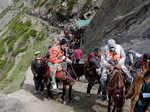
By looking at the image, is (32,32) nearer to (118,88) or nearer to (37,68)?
(37,68)

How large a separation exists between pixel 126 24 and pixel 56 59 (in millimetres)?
6688

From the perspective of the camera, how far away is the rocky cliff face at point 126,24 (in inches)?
441

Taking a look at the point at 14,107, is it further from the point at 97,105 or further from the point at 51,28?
the point at 51,28

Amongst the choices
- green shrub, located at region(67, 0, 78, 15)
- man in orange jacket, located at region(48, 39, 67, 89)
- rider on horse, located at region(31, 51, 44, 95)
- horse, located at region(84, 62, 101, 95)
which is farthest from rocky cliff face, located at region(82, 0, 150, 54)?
green shrub, located at region(67, 0, 78, 15)

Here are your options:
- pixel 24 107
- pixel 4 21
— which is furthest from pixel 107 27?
pixel 4 21

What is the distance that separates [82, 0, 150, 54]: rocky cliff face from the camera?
11203 millimetres

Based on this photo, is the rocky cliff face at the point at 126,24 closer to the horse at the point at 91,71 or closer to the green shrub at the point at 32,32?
the horse at the point at 91,71

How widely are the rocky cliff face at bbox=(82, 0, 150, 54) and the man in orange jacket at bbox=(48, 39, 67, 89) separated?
4479 mm

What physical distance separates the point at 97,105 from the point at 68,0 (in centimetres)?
3663

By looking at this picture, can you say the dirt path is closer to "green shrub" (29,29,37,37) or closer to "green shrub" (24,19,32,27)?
"green shrub" (29,29,37,37)

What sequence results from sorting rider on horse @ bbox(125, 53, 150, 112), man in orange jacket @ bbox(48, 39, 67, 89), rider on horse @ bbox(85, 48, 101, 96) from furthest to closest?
man in orange jacket @ bbox(48, 39, 67, 89) < rider on horse @ bbox(85, 48, 101, 96) < rider on horse @ bbox(125, 53, 150, 112)

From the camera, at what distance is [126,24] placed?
1352 cm

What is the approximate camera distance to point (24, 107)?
868 centimetres

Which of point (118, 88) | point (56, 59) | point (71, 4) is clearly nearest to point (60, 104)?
point (56, 59)
